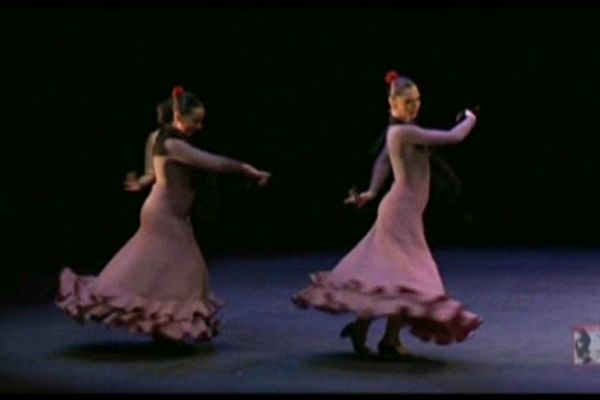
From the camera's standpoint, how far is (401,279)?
6777 millimetres

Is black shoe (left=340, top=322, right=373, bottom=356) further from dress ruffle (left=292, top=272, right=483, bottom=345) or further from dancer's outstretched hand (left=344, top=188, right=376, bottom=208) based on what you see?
dancer's outstretched hand (left=344, top=188, right=376, bottom=208)

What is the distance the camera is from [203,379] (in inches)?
258

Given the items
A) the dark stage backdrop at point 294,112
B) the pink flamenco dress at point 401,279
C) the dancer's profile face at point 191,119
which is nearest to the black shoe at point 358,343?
the pink flamenco dress at point 401,279

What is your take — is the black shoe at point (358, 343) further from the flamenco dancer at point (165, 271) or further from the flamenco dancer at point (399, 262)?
the flamenco dancer at point (165, 271)

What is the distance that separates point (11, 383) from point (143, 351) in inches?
36.2

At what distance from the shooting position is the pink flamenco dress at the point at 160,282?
22.9ft

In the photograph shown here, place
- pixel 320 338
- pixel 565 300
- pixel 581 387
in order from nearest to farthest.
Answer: pixel 581 387 < pixel 320 338 < pixel 565 300

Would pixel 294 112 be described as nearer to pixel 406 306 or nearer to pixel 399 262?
pixel 399 262

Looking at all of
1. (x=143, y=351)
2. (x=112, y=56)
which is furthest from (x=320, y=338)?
(x=112, y=56)

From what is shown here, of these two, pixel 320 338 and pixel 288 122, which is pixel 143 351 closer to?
pixel 320 338

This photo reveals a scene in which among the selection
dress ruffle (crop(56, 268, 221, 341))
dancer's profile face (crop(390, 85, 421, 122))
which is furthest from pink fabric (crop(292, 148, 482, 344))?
dress ruffle (crop(56, 268, 221, 341))

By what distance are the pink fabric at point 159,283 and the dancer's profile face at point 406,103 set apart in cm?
94

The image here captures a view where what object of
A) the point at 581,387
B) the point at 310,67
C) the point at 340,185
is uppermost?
the point at 310,67

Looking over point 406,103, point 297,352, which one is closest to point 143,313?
point 297,352
